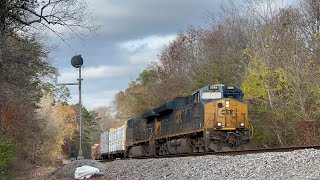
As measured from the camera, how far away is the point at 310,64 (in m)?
27.5

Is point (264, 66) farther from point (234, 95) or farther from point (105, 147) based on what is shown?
point (105, 147)

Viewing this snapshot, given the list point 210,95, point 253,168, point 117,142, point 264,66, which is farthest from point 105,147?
point 253,168

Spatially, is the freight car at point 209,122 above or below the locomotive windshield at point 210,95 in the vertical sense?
below

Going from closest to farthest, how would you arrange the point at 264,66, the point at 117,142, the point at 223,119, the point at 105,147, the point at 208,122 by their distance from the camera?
the point at 208,122 → the point at 223,119 → the point at 264,66 → the point at 117,142 → the point at 105,147

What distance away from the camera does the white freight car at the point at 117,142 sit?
40081 millimetres

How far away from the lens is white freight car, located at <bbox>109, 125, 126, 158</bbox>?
40081 mm

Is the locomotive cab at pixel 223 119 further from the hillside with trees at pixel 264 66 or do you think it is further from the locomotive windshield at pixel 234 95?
the hillside with trees at pixel 264 66

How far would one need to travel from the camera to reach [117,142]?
42.7 meters

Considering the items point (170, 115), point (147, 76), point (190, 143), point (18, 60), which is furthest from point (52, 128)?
point (18, 60)

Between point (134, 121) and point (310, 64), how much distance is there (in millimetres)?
14831

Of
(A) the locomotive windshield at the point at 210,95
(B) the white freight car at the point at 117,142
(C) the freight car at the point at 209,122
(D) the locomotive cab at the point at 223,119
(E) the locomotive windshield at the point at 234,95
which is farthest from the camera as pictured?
(B) the white freight car at the point at 117,142

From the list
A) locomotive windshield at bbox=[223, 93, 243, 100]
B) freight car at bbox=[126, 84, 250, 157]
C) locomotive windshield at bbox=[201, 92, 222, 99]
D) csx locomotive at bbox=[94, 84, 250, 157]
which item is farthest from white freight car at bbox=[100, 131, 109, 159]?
locomotive windshield at bbox=[201, 92, 222, 99]

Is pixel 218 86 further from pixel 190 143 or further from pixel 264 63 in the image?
pixel 264 63

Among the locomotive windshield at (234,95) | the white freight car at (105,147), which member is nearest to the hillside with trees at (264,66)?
the locomotive windshield at (234,95)
